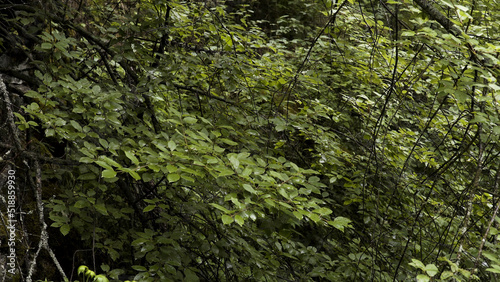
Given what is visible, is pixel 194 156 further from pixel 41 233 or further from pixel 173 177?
pixel 41 233

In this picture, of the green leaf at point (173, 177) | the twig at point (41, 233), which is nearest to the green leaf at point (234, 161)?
the green leaf at point (173, 177)

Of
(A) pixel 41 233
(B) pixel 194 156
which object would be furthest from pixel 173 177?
(A) pixel 41 233

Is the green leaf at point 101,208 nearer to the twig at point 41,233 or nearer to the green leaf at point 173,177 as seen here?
the twig at point 41,233

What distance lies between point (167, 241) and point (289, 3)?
534 cm

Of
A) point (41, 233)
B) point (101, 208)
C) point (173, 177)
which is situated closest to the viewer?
point (173, 177)

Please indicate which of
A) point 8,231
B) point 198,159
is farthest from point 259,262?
point 8,231

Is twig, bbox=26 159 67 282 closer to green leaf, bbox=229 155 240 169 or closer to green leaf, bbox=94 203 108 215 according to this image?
green leaf, bbox=94 203 108 215

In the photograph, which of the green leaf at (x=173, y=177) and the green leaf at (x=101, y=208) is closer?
the green leaf at (x=173, y=177)

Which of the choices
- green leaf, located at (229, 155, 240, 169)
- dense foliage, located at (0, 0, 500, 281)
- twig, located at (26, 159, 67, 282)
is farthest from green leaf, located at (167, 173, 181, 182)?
twig, located at (26, 159, 67, 282)

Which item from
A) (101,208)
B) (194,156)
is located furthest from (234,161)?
(101,208)

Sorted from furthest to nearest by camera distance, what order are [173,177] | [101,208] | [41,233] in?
1. [101,208]
2. [41,233]
3. [173,177]

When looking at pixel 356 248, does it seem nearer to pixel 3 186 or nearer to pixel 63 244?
pixel 63 244

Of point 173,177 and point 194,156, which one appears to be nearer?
point 173,177

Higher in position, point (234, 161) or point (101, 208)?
point (234, 161)
